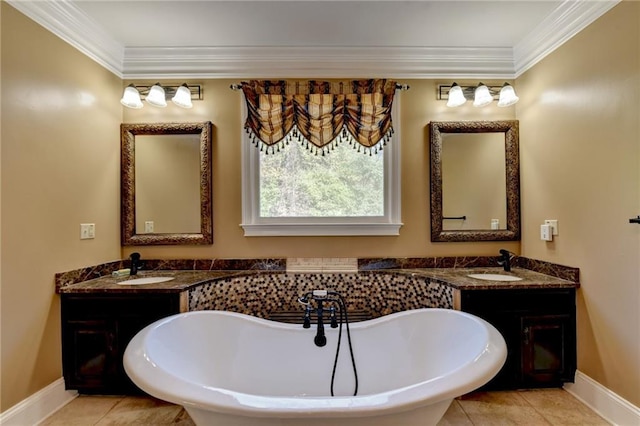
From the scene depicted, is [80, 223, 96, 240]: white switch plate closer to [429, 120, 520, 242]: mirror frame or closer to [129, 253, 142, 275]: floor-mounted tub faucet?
[129, 253, 142, 275]: floor-mounted tub faucet

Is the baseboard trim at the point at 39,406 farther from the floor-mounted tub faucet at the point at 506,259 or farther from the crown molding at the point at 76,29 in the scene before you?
the floor-mounted tub faucet at the point at 506,259

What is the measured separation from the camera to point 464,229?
258cm

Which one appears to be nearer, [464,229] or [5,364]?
[5,364]

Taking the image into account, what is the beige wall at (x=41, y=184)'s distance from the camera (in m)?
1.68

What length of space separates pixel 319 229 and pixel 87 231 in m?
1.73

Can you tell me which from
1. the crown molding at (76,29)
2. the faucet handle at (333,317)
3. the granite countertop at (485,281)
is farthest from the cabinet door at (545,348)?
the crown molding at (76,29)

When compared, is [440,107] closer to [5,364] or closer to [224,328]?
[224,328]

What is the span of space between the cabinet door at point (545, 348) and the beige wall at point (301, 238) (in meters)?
0.70

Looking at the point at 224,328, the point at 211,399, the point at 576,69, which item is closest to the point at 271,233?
the point at 224,328

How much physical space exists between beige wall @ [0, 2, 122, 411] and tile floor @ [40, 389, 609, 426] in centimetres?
32

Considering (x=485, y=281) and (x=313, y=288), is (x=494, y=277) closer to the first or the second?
(x=485, y=281)

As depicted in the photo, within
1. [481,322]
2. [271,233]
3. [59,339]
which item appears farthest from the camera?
[271,233]

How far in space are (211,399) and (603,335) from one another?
2278 millimetres

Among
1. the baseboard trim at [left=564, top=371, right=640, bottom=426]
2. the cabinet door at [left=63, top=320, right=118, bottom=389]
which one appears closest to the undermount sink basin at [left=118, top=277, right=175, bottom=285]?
the cabinet door at [left=63, top=320, right=118, bottom=389]
